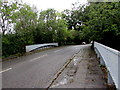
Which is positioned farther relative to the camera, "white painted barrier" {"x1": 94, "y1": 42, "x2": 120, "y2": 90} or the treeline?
the treeline

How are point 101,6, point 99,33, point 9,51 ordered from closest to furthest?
point 101,6
point 9,51
point 99,33

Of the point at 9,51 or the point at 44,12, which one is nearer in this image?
the point at 9,51

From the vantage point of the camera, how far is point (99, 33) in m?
20.0

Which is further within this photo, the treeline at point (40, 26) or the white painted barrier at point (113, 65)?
the treeline at point (40, 26)

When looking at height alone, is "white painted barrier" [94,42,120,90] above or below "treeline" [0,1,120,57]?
below

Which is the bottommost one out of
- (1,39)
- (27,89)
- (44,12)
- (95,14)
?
(27,89)

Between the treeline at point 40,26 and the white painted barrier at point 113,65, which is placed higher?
the treeline at point 40,26

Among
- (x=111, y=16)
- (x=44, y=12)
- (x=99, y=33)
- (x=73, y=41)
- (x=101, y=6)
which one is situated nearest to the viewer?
(x=111, y=16)

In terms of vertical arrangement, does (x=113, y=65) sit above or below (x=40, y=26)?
below

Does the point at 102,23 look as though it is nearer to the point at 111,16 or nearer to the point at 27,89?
the point at 111,16

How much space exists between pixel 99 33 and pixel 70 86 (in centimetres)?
1546

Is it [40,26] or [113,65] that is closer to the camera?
[113,65]

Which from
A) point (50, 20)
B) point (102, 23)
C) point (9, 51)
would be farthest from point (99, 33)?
point (50, 20)

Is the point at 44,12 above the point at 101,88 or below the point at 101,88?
above
